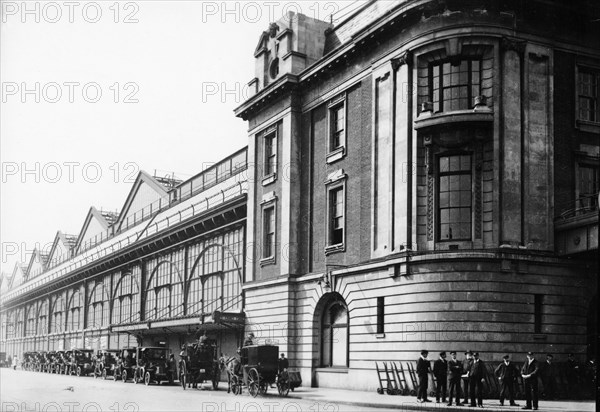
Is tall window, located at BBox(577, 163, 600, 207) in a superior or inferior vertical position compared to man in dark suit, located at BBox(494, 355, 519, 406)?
superior

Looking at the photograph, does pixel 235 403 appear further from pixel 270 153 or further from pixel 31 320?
pixel 31 320

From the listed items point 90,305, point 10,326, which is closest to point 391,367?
point 90,305

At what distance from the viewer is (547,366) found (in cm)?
2675

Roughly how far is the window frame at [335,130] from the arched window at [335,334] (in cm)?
649

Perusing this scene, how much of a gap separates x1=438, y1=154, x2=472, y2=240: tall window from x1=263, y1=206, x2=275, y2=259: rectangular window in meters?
12.8

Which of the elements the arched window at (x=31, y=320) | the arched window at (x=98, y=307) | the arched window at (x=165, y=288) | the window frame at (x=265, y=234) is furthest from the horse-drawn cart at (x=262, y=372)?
the arched window at (x=31, y=320)

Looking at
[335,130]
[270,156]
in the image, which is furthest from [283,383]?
[270,156]

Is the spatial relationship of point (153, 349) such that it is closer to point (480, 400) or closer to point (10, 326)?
point (480, 400)

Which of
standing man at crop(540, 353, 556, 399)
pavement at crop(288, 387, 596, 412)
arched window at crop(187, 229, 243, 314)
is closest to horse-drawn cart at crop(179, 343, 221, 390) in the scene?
pavement at crop(288, 387, 596, 412)

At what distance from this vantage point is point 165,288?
55.4 meters

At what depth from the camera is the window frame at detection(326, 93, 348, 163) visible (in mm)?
34625

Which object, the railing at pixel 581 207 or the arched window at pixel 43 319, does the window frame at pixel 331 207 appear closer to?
the railing at pixel 581 207

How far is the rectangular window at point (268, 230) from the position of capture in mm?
39825

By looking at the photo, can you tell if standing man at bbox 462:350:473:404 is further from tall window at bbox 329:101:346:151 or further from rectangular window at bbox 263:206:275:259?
rectangular window at bbox 263:206:275:259
